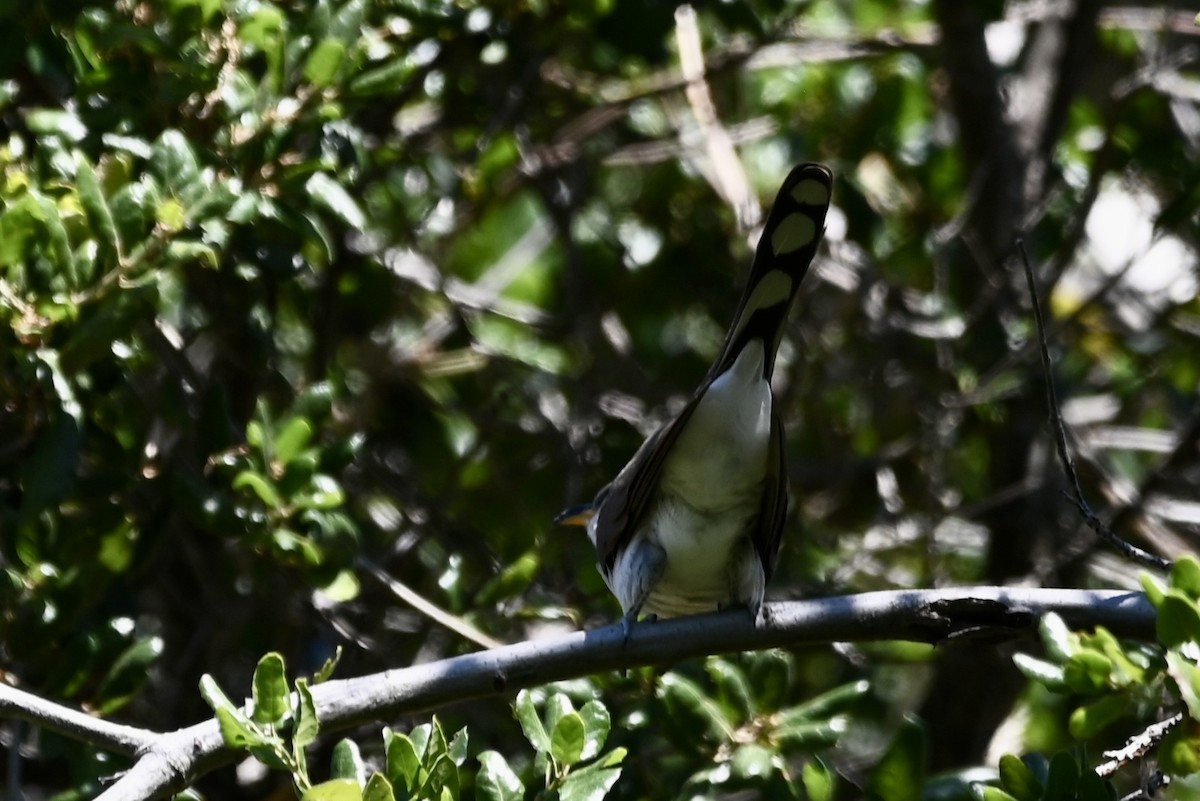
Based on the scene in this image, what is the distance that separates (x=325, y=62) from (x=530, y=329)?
251 centimetres

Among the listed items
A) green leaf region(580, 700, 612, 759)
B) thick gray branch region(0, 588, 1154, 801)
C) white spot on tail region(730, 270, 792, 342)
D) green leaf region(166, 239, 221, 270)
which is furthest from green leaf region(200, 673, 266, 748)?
white spot on tail region(730, 270, 792, 342)

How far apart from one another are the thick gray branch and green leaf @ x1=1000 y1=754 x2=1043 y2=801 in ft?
0.83

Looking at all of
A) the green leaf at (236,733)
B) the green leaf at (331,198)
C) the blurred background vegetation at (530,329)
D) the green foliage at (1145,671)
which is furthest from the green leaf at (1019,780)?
the green leaf at (331,198)

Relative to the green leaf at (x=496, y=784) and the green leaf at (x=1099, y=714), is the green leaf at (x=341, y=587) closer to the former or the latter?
the green leaf at (x=496, y=784)

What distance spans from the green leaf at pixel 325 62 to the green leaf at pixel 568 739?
5.82ft

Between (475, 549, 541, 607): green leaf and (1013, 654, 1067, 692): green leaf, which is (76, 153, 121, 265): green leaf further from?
(1013, 654, 1067, 692): green leaf

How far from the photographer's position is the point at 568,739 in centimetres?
260

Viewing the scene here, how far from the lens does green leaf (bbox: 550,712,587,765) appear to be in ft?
8.48

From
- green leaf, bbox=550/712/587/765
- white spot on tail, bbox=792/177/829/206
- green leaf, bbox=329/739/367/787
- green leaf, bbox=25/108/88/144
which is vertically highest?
white spot on tail, bbox=792/177/829/206

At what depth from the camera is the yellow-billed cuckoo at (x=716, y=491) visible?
3498mm

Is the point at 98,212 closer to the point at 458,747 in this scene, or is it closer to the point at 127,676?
the point at 127,676

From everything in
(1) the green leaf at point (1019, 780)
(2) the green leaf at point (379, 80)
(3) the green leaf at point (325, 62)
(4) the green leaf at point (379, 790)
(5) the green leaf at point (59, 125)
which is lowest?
(4) the green leaf at point (379, 790)

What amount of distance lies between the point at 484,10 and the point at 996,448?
2.62 meters

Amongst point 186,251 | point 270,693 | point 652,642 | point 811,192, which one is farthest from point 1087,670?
point 186,251
